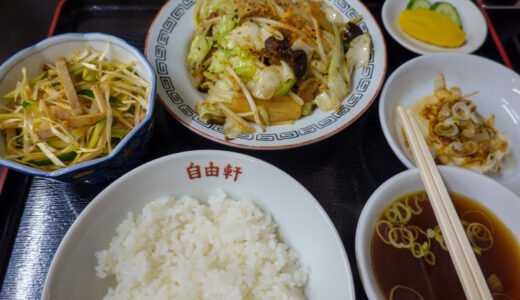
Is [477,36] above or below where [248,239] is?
above

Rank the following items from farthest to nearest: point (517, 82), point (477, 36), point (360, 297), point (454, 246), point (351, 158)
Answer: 1. point (477, 36)
2. point (517, 82)
3. point (351, 158)
4. point (360, 297)
5. point (454, 246)

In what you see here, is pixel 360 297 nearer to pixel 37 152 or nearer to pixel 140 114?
pixel 140 114

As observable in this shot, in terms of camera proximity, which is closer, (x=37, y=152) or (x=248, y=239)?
(x=248, y=239)

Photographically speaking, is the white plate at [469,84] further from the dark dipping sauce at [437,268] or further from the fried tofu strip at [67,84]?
the fried tofu strip at [67,84]

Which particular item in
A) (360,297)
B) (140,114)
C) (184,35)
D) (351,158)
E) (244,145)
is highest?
(184,35)

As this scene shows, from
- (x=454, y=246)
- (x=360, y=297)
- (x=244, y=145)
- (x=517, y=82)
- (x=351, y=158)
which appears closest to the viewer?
(x=454, y=246)

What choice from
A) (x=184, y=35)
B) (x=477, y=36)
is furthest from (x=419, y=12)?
(x=184, y=35)

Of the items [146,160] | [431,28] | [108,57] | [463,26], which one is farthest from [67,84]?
[463,26]
